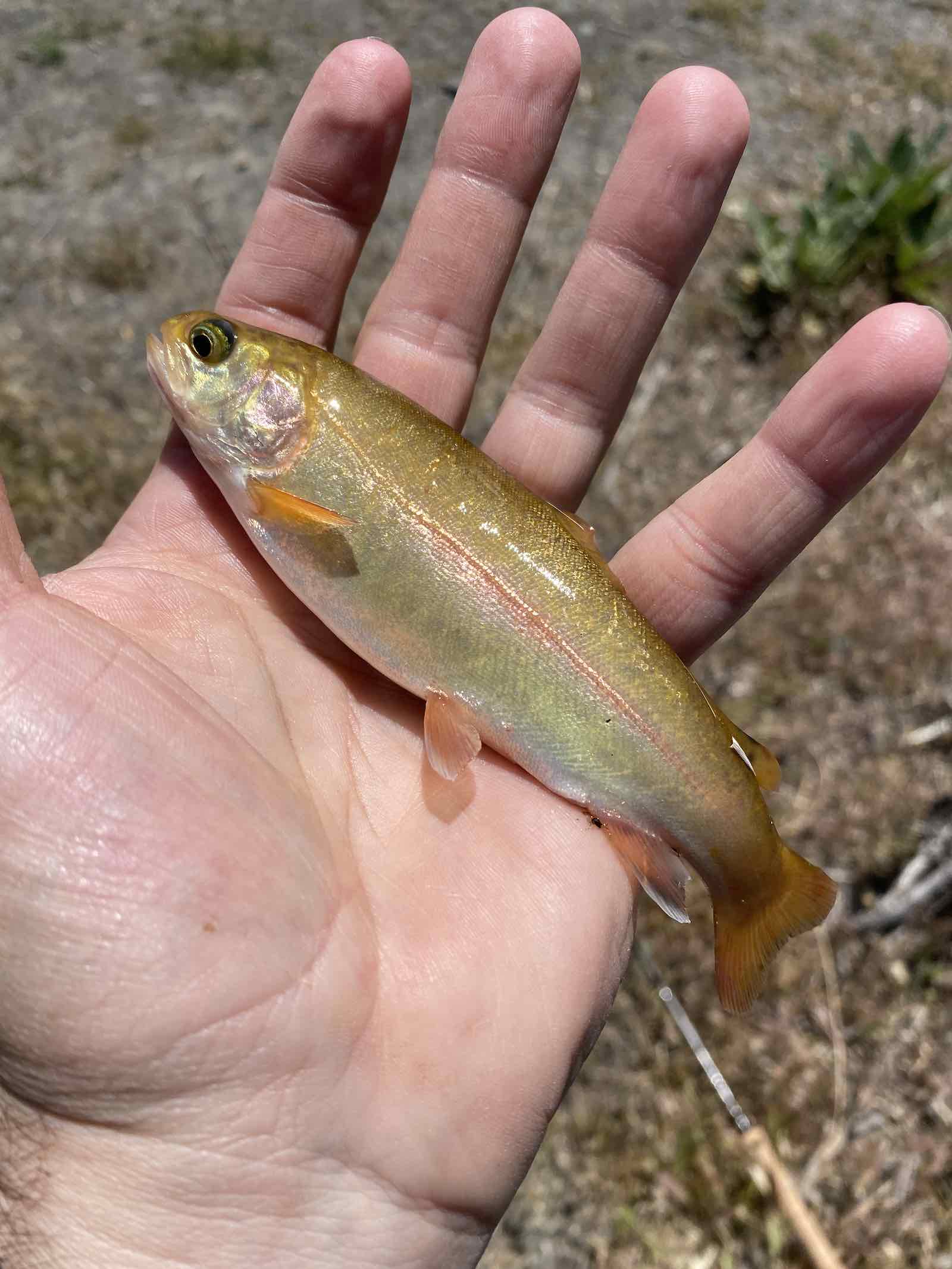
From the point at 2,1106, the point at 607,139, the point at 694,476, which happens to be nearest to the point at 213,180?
the point at 607,139

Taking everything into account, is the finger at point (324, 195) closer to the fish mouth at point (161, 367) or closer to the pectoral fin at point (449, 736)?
the fish mouth at point (161, 367)

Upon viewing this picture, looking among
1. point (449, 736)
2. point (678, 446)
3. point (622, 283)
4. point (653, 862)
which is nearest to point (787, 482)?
point (622, 283)

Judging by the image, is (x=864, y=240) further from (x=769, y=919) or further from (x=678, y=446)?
(x=769, y=919)

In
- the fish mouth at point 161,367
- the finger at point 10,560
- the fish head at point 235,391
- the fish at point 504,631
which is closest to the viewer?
the finger at point 10,560

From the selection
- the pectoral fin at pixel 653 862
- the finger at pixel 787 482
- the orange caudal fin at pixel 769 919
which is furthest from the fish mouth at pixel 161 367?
the orange caudal fin at pixel 769 919

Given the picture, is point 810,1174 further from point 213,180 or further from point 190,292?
point 213,180
